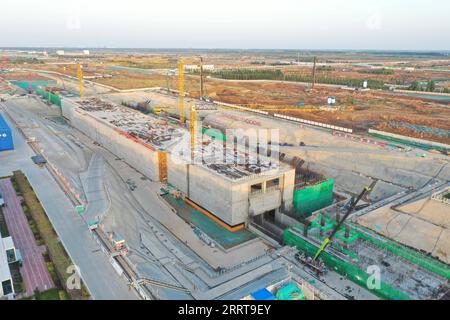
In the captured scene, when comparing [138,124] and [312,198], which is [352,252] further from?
[138,124]

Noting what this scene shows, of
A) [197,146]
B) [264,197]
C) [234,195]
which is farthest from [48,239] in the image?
[197,146]

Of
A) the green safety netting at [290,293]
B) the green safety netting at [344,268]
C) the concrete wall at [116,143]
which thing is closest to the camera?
the green safety netting at [290,293]

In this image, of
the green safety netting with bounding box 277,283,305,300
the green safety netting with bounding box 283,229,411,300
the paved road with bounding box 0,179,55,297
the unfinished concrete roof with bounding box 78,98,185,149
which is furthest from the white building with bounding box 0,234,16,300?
the unfinished concrete roof with bounding box 78,98,185,149

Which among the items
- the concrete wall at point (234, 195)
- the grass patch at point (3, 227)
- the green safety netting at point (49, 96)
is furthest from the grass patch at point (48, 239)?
the green safety netting at point (49, 96)

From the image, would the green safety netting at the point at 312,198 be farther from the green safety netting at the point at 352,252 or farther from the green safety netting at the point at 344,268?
the green safety netting at the point at 344,268

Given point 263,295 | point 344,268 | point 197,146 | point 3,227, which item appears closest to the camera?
point 263,295

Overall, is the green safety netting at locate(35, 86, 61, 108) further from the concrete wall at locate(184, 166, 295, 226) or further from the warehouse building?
the concrete wall at locate(184, 166, 295, 226)

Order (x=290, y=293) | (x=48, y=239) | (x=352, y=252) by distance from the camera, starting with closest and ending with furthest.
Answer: (x=290, y=293), (x=48, y=239), (x=352, y=252)
